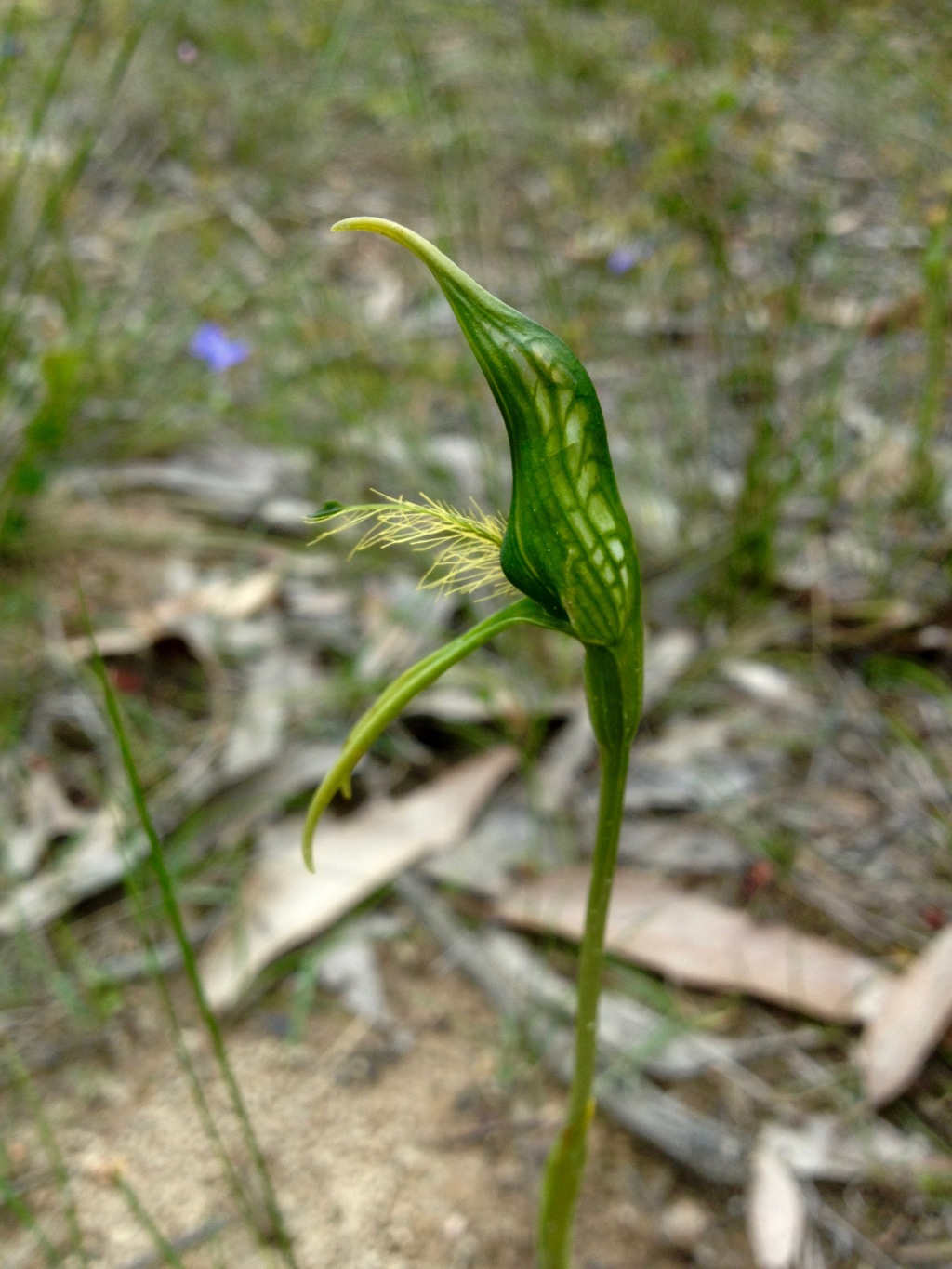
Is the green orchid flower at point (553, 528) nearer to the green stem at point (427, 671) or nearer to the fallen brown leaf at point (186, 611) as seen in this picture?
the green stem at point (427, 671)

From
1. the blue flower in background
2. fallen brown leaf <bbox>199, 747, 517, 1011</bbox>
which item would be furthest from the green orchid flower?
the blue flower in background

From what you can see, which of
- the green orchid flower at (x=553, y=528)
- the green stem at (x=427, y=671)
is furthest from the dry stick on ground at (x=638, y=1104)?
the green stem at (x=427, y=671)

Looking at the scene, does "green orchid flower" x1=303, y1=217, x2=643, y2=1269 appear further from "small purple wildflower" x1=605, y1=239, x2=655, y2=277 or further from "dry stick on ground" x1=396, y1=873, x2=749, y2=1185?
"small purple wildflower" x1=605, y1=239, x2=655, y2=277

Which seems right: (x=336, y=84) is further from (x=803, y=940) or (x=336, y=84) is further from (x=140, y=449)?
(x=803, y=940)

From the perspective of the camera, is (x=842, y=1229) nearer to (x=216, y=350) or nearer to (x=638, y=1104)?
(x=638, y=1104)

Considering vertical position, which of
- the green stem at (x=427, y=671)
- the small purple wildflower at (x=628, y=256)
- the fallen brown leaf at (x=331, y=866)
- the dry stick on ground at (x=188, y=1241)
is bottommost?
the dry stick on ground at (x=188, y=1241)

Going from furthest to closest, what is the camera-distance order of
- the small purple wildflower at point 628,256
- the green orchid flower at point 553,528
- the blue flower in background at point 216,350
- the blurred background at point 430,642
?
the small purple wildflower at point 628,256 → the blue flower in background at point 216,350 → the blurred background at point 430,642 → the green orchid flower at point 553,528

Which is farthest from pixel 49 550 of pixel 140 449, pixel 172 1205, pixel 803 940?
pixel 803 940
